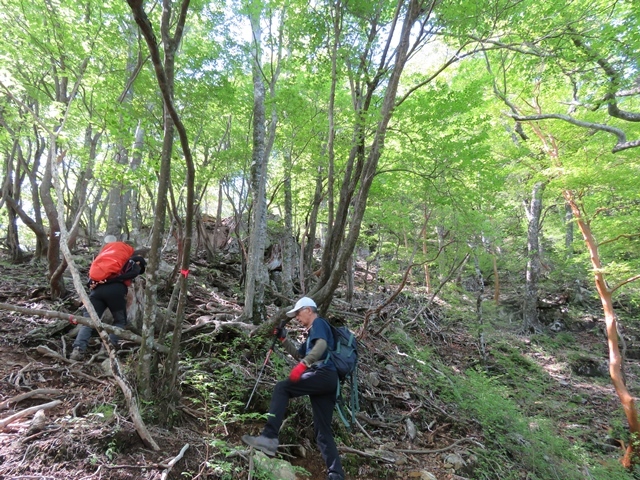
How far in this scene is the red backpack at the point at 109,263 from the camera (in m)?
4.62

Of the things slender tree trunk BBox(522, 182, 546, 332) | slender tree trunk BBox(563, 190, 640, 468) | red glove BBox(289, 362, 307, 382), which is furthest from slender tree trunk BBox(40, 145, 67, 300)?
slender tree trunk BBox(522, 182, 546, 332)

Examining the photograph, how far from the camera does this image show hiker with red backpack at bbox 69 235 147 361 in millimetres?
4617

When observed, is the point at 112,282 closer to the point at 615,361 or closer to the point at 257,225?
the point at 257,225

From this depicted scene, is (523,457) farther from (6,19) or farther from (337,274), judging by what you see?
(6,19)

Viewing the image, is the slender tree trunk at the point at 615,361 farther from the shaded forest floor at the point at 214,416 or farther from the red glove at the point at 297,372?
the red glove at the point at 297,372


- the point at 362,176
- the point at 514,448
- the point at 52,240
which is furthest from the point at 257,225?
the point at 514,448

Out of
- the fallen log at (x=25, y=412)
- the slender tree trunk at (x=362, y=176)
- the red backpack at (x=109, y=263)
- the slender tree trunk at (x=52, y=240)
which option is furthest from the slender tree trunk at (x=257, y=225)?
the slender tree trunk at (x=52, y=240)

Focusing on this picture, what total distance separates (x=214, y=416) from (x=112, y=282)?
2433 mm

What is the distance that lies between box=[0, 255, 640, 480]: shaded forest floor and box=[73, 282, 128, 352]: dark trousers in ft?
1.00

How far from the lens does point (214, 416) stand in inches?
141

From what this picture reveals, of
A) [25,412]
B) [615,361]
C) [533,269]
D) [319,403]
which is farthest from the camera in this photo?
[533,269]

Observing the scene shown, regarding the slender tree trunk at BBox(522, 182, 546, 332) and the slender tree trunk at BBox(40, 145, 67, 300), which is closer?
the slender tree trunk at BBox(40, 145, 67, 300)

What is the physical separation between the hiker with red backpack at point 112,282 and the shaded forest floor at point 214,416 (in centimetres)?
46

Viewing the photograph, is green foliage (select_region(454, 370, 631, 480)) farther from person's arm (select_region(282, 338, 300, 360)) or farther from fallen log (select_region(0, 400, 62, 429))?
fallen log (select_region(0, 400, 62, 429))
